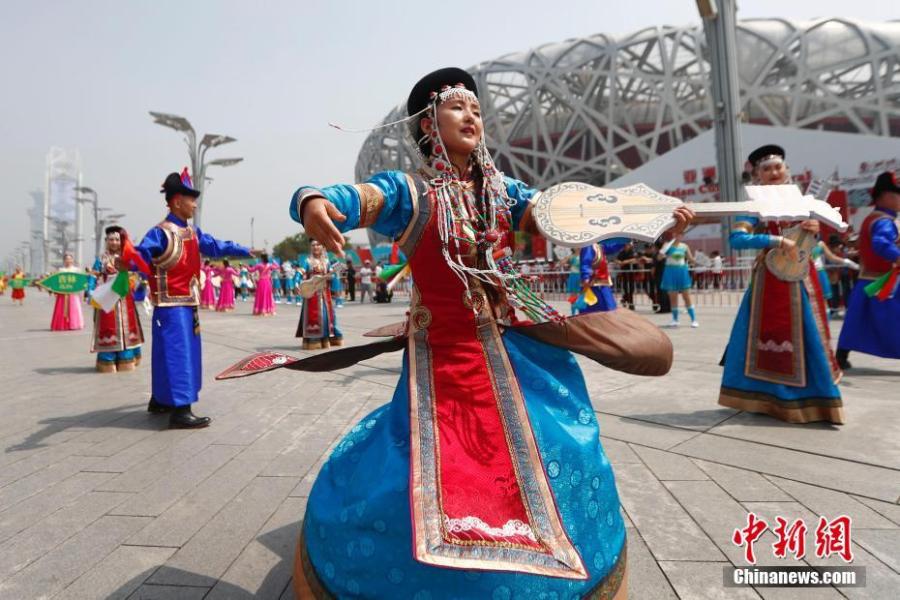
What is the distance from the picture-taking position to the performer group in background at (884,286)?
15.8 feet

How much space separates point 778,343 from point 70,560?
14.4 ft

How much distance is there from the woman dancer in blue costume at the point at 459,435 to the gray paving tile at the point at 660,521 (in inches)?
22.7

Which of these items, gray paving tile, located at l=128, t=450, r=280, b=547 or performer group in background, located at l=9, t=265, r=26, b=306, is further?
performer group in background, located at l=9, t=265, r=26, b=306

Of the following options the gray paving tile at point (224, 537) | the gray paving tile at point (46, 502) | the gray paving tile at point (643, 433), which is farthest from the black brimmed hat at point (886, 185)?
the gray paving tile at point (46, 502)

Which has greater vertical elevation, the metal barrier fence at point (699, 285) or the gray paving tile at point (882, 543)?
the metal barrier fence at point (699, 285)

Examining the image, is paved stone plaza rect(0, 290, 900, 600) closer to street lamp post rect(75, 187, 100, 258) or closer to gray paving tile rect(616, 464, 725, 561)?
gray paving tile rect(616, 464, 725, 561)

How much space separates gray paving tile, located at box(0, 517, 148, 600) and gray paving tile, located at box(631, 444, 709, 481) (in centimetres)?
267

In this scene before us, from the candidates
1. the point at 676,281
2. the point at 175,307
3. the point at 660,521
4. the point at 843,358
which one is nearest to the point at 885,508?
the point at 660,521

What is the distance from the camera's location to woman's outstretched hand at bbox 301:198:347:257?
1501mm

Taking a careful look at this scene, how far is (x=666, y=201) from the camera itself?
1846mm

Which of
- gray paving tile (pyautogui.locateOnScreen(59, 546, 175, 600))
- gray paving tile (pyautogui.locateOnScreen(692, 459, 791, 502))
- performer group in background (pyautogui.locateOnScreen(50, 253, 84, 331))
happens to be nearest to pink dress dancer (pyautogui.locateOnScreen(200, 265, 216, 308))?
performer group in background (pyautogui.locateOnScreen(50, 253, 84, 331))

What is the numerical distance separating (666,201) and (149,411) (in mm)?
4575

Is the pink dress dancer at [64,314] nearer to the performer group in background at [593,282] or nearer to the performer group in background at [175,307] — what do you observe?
the performer group in background at [175,307]

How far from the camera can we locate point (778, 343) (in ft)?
12.6
